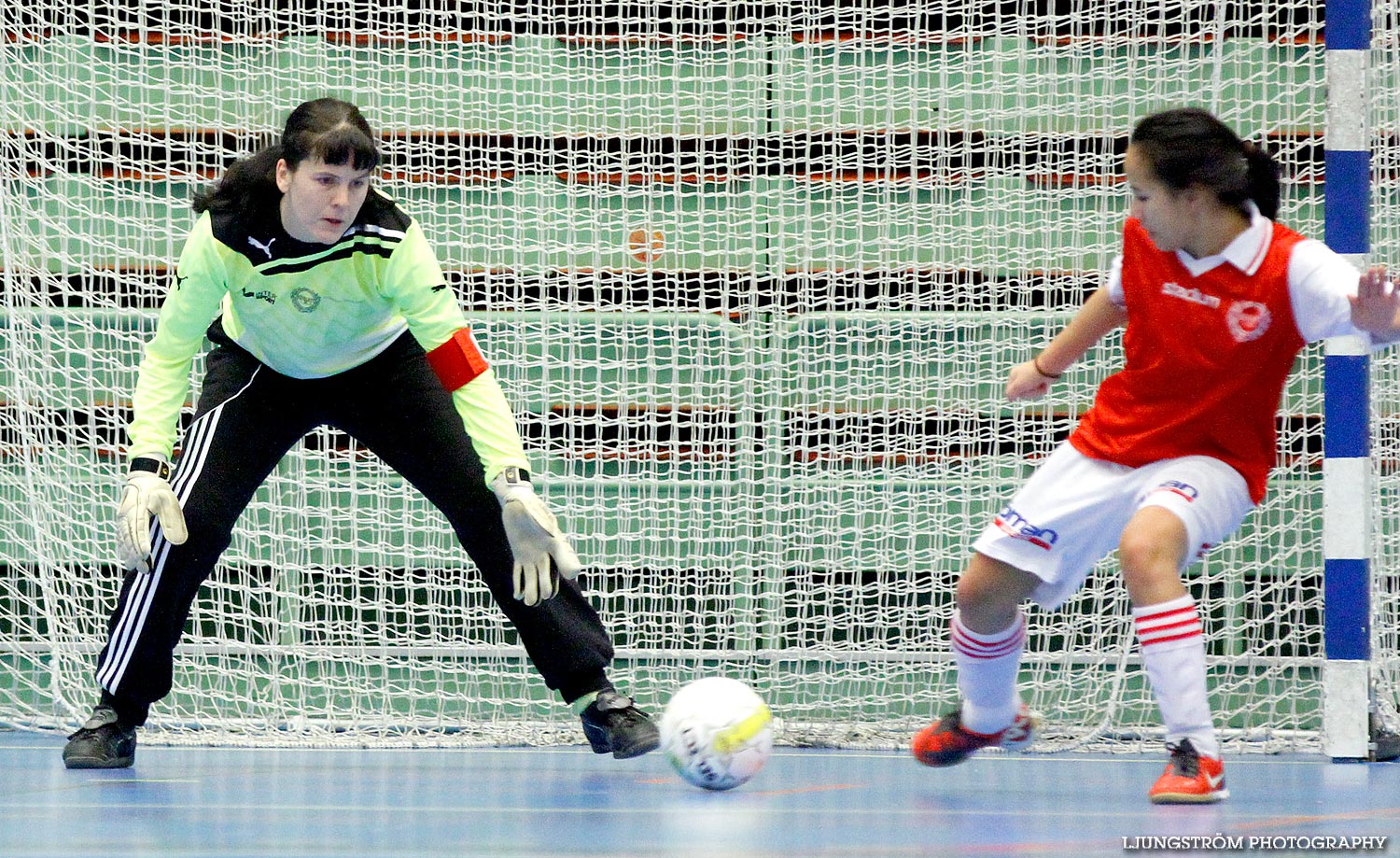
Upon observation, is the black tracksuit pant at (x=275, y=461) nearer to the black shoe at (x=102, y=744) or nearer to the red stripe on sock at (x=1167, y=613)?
the black shoe at (x=102, y=744)

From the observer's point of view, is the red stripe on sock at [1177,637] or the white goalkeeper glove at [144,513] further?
the white goalkeeper glove at [144,513]

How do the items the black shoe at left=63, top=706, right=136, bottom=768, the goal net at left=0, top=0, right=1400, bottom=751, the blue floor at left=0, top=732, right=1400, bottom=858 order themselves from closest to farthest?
the blue floor at left=0, top=732, right=1400, bottom=858, the black shoe at left=63, top=706, right=136, bottom=768, the goal net at left=0, top=0, right=1400, bottom=751

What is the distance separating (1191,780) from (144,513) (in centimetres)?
235

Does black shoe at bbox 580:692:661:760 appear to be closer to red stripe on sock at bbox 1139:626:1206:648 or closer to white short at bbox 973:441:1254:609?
white short at bbox 973:441:1254:609

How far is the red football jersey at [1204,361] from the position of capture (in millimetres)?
Result: 3086

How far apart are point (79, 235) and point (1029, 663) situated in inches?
131

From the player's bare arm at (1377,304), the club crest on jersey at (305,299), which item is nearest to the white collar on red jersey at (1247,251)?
the player's bare arm at (1377,304)

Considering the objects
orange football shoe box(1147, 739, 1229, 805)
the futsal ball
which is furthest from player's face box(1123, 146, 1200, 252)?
the futsal ball

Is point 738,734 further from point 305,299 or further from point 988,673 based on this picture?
point 305,299

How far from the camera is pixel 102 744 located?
3715mm

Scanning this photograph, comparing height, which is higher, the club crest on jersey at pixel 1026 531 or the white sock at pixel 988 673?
the club crest on jersey at pixel 1026 531

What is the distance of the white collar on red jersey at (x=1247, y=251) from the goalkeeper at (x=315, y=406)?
1477mm

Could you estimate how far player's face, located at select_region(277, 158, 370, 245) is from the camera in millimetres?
3336

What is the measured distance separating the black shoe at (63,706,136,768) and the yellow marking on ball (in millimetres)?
1577
